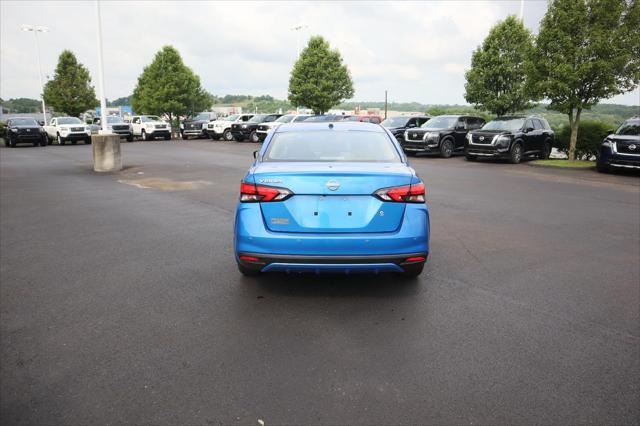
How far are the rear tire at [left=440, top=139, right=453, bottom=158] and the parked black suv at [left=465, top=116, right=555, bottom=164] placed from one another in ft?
4.46

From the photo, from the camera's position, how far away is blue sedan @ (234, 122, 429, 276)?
13.8ft

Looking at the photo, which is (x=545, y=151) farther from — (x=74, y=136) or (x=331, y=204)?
(x=74, y=136)

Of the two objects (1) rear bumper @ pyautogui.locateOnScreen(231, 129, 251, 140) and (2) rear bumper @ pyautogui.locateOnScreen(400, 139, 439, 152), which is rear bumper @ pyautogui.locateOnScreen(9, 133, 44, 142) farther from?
(2) rear bumper @ pyautogui.locateOnScreen(400, 139, 439, 152)

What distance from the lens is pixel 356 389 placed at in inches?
124

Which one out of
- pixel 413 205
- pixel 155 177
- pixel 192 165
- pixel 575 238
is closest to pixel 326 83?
pixel 192 165

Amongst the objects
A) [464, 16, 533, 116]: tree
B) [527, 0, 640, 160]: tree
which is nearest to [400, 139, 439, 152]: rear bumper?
[527, 0, 640, 160]: tree

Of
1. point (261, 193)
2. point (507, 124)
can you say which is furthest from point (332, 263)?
point (507, 124)

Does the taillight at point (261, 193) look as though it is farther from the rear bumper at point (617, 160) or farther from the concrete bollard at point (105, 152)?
the rear bumper at point (617, 160)

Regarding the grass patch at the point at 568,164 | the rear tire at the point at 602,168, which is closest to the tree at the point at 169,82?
the grass patch at the point at 568,164

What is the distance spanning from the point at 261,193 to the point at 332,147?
43.3 inches

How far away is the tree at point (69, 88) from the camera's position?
49875 mm

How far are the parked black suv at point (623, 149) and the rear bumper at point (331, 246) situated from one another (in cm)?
1424

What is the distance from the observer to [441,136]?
71.4 feet

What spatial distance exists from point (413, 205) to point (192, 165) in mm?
14787
